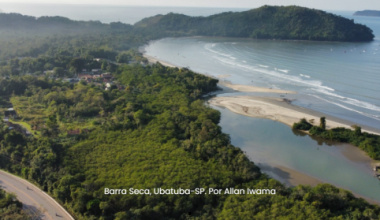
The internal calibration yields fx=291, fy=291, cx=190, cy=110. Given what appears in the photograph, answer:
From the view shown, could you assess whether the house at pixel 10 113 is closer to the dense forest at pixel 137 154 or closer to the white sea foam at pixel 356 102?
the dense forest at pixel 137 154

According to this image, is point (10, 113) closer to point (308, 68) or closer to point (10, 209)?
point (10, 209)

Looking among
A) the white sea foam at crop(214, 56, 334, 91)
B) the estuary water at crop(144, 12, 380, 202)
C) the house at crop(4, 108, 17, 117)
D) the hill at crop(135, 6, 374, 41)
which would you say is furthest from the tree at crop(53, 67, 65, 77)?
the hill at crop(135, 6, 374, 41)

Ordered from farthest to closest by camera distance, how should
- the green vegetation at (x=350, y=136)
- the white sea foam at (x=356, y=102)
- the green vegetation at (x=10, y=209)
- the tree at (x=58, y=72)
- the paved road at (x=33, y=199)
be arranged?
the tree at (x=58, y=72), the white sea foam at (x=356, y=102), the green vegetation at (x=350, y=136), the paved road at (x=33, y=199), the green vegetation at (x=10, y=209)

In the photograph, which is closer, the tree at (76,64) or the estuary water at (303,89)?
the estuary water at (303,89)

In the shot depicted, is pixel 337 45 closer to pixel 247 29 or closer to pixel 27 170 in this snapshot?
pixel 247 29

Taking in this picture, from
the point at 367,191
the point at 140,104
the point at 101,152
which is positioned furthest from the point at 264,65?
the point at 101,152

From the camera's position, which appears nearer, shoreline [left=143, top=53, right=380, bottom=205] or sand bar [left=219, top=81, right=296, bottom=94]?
shoreline [left=143, top=53, right=380, bottom=205]

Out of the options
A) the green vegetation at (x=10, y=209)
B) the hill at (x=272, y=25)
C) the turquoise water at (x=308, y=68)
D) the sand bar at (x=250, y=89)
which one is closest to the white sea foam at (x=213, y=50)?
the turquoise water at (x=308, y=68)

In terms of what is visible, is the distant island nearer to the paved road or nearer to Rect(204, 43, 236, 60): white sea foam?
Rect(204, 43, 236, 60): white sea foam
